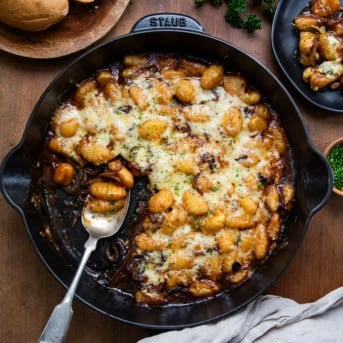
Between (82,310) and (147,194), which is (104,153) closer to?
(147,194)

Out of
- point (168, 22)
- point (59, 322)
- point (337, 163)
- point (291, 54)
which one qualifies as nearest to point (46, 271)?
point (59, 322)

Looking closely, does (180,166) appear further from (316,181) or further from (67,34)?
(67,34)

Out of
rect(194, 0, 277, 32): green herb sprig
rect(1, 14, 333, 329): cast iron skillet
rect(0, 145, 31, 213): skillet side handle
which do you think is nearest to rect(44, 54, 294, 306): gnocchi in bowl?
rect(1, 14, 333, 329): cast iron skillet

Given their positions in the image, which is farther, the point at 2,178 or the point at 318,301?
the point at 318,301

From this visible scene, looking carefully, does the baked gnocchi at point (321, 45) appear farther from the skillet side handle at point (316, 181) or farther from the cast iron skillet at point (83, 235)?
the skillet side handle at point (316, 181)

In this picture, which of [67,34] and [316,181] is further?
[67,34]

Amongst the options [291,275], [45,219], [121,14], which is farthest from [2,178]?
[291,275]

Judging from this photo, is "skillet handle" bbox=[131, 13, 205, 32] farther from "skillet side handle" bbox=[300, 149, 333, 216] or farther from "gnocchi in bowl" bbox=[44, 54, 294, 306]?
"skillet side handle" bbox=[300, 149, 333, 216]
